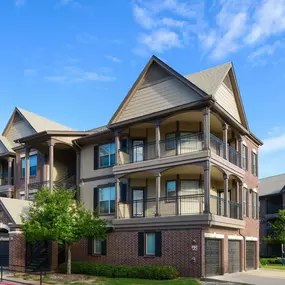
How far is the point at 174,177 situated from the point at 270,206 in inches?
1319

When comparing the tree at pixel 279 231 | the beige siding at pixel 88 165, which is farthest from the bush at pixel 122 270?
the tree at pixel 279 231

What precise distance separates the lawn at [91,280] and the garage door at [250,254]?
9.65 m

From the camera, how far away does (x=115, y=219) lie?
1083 inches

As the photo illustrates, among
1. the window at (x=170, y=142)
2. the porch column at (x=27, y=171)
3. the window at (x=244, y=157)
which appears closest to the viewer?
the window at (x=170, y=142)

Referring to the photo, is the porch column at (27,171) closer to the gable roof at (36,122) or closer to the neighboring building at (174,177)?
the gable roof at (36,122)

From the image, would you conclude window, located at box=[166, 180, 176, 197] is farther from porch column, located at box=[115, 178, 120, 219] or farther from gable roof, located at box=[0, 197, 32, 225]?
gable roof, located at box=[0, 197, 32, 225]

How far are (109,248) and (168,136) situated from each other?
312 inches

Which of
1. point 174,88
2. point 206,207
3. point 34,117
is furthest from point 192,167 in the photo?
point 34,117

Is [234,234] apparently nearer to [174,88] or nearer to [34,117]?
[174,88]

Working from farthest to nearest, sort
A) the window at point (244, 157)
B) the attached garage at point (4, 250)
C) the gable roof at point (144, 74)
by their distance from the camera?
the window at point (244, 157) < the attached garage at point (4, 250) < the gable roof at point (144, 74)

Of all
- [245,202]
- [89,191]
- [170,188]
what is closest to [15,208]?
[89,191]

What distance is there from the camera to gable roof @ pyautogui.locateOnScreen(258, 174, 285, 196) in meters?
56.4

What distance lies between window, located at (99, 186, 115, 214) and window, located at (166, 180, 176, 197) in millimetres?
4168

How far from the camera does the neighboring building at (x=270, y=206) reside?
55031 millimetres
